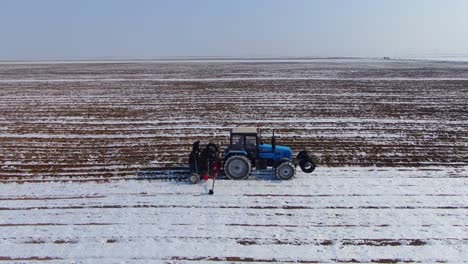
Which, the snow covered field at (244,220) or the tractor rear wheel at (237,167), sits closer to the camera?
the snow covered field at (244,220)

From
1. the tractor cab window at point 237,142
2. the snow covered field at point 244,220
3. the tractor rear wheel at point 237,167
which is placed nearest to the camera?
the snow covered field at point 244,220

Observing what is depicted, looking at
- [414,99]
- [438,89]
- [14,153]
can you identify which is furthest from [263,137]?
[438,89]

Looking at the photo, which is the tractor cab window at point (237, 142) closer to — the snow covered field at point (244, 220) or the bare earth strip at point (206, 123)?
the snow covered field at point (244, 220)

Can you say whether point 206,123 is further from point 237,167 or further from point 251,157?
point 237,167

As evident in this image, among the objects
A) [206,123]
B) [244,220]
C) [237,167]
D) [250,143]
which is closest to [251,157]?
[250,143]

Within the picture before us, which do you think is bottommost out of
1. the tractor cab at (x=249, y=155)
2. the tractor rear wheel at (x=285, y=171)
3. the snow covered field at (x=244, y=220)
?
the snow covered field at (x=244, y=220)

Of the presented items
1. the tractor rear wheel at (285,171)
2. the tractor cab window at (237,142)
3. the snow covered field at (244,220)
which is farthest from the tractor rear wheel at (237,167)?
the tractor rear wheel at (285,171)

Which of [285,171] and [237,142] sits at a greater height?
[237,142]

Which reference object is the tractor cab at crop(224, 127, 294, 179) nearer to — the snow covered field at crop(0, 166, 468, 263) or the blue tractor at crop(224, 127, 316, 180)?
the blue tractor at crop(224, 127, 316, 180)
